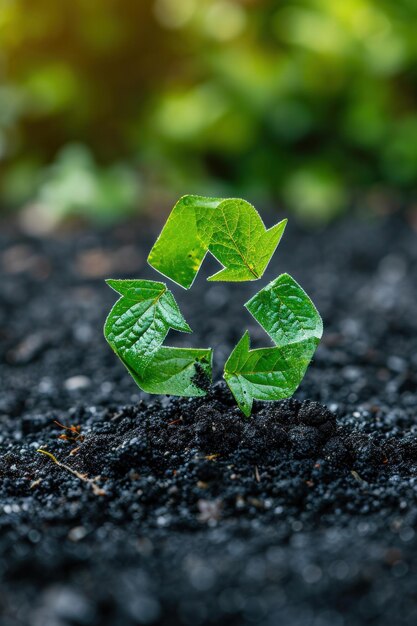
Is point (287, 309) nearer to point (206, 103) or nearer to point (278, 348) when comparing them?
point (278, 348)

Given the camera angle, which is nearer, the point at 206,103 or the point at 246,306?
the point at 246,306

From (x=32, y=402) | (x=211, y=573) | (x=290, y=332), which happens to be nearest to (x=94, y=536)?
(x=211, y=573)

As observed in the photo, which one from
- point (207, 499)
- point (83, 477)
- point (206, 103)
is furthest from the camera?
point (206, 103)

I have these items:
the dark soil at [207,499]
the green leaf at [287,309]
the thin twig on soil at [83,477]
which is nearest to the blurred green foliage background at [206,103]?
the dark soil at [207,499]

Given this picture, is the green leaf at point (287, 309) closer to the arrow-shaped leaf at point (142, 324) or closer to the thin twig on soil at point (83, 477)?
the arrow-shaped leaf at point (142, 324)

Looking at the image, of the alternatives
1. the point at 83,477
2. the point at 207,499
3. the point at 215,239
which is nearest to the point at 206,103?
the point at 215,239

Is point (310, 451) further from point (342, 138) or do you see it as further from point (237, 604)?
point (342, 138)
